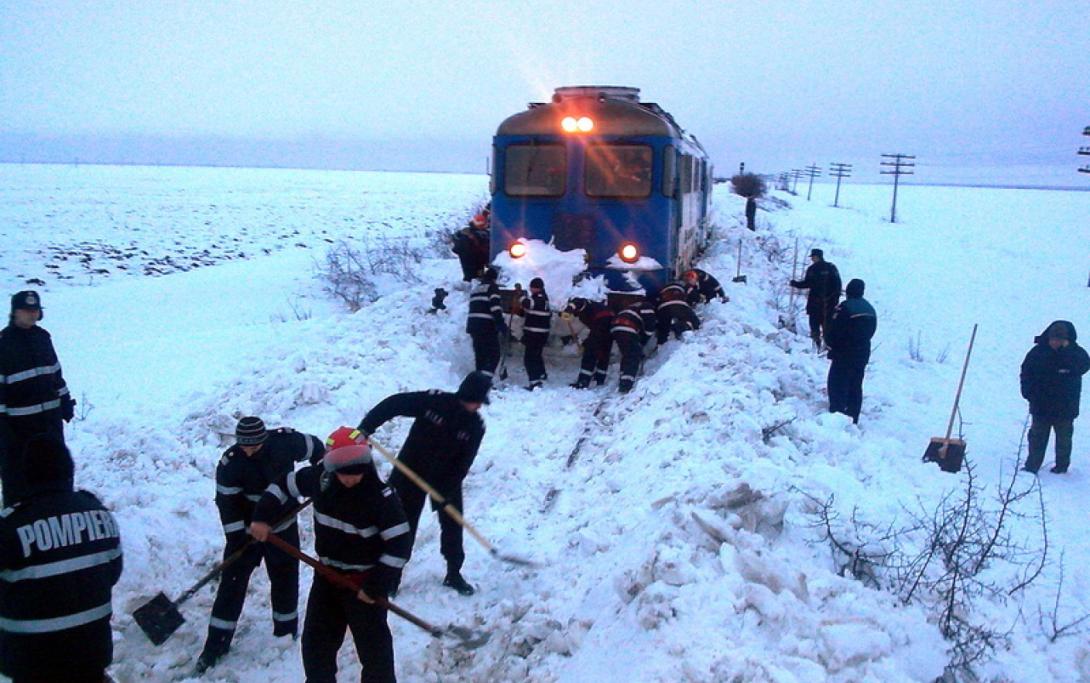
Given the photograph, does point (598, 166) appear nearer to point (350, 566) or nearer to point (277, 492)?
point (277, 492)

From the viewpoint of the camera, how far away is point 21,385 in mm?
5117

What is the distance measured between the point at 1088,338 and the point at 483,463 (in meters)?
13.0

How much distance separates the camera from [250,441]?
4.12m

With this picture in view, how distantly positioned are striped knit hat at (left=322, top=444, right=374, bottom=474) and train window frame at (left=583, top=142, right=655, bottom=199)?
7093 mm

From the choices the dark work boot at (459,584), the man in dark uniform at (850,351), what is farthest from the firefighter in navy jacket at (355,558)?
the man in dark uniform at (850,351)

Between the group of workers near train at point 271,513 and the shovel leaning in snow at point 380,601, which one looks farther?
the shovel leaning in snow at point 380,601

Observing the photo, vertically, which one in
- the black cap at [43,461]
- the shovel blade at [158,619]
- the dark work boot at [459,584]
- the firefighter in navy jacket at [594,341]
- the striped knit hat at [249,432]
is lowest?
the dark work boot at [459,584]

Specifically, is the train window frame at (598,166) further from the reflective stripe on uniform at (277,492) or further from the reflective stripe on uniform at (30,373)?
the reflective stripe on uniform at (277,492)

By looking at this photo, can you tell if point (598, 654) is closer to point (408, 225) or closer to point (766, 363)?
point (766, 363)

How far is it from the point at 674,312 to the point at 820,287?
2841 mm

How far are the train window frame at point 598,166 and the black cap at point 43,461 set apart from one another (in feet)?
25.7

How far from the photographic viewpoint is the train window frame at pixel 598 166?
972 centimetres

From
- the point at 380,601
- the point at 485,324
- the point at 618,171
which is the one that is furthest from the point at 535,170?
the point at 380,601

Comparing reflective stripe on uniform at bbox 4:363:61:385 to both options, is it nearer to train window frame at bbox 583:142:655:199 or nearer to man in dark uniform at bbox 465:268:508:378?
man in dark uniform at bbox 465:268:508:378
